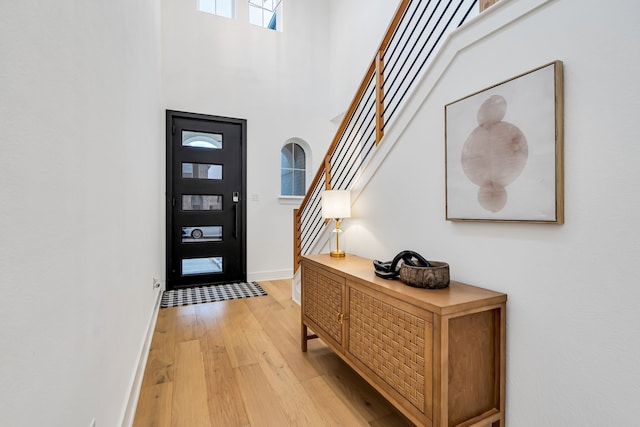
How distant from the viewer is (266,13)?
4488 mm

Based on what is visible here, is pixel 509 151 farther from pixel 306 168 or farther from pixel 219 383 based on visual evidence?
pixel 306 168

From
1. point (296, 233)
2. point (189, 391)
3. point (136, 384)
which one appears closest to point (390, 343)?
point (189, 391)

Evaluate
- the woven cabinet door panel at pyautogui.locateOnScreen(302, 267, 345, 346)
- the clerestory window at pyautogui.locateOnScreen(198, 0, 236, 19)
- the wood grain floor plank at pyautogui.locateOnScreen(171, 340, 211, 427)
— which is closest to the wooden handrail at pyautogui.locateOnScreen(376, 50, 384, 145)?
the woven cabinet door panel at pyautogui.locateOnScreen(302, 267, 345, 346)

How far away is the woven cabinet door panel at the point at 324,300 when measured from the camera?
1784mm

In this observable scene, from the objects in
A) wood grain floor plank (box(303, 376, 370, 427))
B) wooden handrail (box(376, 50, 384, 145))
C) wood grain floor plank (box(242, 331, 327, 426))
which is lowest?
wood grain floor plank (box(303, 376, 370, 427))

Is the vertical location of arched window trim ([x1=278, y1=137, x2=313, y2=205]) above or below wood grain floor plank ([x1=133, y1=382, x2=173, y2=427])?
above

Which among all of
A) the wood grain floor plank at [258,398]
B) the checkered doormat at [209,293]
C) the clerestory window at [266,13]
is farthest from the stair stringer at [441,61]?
the clerestory window at [266,13]

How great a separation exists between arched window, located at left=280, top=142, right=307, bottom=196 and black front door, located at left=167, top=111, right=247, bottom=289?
0.63 meters

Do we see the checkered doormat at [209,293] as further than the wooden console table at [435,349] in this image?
Yes

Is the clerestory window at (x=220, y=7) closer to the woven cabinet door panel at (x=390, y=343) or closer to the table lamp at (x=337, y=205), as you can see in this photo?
the table lamp at (x=337, y=205)

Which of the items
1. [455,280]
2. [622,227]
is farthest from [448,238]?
[622,227]

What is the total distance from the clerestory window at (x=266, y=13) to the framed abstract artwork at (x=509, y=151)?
13.1 ft

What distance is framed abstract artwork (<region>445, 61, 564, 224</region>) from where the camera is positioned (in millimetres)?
1117

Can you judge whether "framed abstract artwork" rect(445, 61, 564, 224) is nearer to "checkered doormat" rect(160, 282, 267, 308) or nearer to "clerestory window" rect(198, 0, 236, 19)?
"checkered doormat" rect(160, 282, 267, 308)
